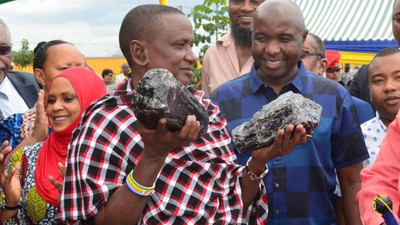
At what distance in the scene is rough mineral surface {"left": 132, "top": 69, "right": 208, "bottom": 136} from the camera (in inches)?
71.5

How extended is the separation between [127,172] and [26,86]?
258 centimetres

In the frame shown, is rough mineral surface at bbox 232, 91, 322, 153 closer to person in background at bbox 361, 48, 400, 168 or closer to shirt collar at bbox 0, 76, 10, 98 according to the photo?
person in background at bbox 361, 48, 400, 168

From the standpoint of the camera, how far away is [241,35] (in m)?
4.39

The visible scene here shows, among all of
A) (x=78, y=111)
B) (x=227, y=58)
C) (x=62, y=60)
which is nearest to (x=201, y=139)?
(x=78, y=111)

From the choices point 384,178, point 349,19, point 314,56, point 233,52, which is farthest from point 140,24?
point 349,19

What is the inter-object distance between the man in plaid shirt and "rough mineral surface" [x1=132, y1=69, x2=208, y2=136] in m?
0.03

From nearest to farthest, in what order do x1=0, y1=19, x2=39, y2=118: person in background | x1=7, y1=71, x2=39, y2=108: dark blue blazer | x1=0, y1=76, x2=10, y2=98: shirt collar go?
x1=0, y1=19, x2=39, y2=118: person in background, x1=0, y1=76, x2=10, y2=98: shirt collar, x1=7, y1=71, x2=39, y2=108: dark blue blazer

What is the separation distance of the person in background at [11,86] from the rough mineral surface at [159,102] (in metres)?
2.48

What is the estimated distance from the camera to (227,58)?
14.3 feet

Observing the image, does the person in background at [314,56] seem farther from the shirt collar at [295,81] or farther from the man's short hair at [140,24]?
the man's short hair at [140,24]

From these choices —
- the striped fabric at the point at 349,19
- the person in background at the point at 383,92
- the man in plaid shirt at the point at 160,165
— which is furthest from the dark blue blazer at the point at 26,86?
the striped fabric at the point at 349,19

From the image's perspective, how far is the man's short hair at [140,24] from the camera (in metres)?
2.43

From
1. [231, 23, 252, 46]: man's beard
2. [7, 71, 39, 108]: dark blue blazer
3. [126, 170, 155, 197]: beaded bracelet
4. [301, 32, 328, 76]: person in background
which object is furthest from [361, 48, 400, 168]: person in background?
[7, 71, 39, 108]: dark blue blazer

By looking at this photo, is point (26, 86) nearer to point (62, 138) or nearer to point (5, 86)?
point (5, 86)
